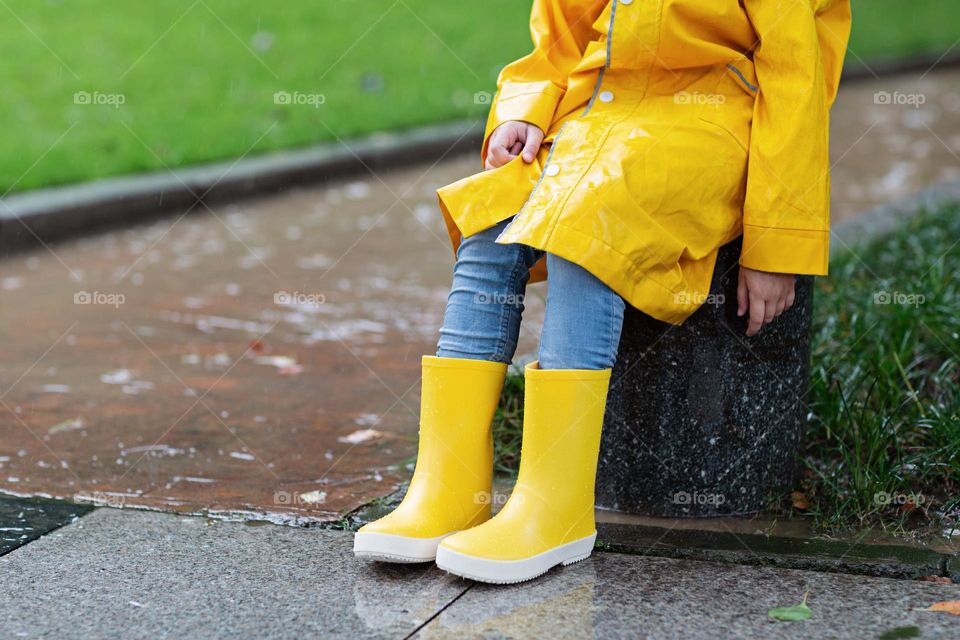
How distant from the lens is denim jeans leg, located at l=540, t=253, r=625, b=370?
7.16 feet

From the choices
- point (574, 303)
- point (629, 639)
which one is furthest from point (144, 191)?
point (629, 639)

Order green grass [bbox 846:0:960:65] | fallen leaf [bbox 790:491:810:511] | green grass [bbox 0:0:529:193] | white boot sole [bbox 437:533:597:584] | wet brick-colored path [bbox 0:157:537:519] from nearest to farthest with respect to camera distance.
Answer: white boot sole [bbox 437:533:597:584], fallen leaf [bbox 790:491:810:511], wet brick-colored path [bbox 0:157:537:519], green grass [bbox 0:0:529:193], green grass [bbox 846:0:960:65]

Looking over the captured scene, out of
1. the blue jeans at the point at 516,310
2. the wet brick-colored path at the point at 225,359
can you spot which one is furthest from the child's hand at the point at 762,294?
the wet brick-colored path at the point at 225,359

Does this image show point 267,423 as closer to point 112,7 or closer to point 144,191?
point 144,191

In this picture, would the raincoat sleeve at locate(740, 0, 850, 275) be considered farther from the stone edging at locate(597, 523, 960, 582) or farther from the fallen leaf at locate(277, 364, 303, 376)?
the fallen leaf at locate(277, 364, 303, 376)

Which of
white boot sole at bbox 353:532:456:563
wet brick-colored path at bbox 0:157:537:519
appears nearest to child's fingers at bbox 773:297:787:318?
white boot sole at bbox 353:532:456:563

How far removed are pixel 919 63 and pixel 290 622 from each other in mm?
12752

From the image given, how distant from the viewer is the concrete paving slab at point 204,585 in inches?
77.5

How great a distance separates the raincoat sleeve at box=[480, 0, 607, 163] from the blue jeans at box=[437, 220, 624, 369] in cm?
31

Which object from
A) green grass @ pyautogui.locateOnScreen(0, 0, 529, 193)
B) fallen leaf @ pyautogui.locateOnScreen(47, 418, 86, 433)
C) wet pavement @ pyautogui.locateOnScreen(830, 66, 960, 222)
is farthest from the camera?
wet pavement @ pyautogui.locateOnScreen(830, 66, 960, 222)

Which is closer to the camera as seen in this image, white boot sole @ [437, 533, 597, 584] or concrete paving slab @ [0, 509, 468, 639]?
concrete paving slab @ [0, 509, 468, 639]

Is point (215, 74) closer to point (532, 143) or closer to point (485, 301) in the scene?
point (532, 143)

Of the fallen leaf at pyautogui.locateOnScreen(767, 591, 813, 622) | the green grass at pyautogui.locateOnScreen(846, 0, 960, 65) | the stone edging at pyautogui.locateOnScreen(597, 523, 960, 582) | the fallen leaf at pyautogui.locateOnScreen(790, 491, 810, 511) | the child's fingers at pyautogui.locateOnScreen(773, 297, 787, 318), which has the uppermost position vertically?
the green grass at pyautogui.locateOnScreen(846, 0, 960, 65)

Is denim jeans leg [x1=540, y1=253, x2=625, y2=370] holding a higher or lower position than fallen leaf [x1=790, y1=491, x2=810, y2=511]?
higher
